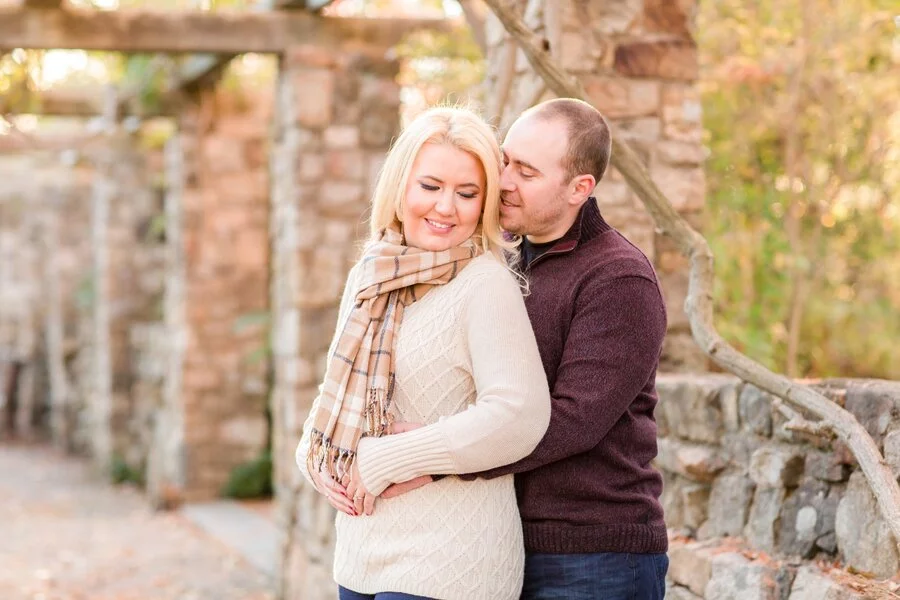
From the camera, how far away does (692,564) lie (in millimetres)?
3131

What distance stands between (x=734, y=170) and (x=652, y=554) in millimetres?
4139

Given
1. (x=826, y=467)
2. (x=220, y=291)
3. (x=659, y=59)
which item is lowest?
(x=220, y=291)

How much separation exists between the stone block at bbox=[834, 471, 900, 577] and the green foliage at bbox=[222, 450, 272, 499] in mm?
6947

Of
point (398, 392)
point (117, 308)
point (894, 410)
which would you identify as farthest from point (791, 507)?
point (117, 308)

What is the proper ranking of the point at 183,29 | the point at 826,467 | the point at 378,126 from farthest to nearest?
the point at 378,126
the point at 183,29
the point at 826,467

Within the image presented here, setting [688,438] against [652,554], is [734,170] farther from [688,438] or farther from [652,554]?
[652,554]

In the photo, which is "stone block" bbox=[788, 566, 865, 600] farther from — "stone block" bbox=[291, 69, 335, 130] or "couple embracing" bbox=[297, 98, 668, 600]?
"stone block" bbox=[291, 69, 335, 130]

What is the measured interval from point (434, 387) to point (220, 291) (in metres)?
7.15

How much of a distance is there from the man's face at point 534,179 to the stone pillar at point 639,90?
1.67 meters

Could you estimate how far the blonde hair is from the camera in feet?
7.47

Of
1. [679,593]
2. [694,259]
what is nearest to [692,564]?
[679,593]

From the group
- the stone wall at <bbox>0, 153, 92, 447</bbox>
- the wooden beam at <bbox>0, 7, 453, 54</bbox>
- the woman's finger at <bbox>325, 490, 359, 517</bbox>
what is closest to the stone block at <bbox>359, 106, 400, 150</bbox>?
the wooden beam at <bbox>0, 7, 453, 54</bbox>

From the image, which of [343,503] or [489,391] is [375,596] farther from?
[489,391]

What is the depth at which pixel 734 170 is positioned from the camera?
6.16 m
